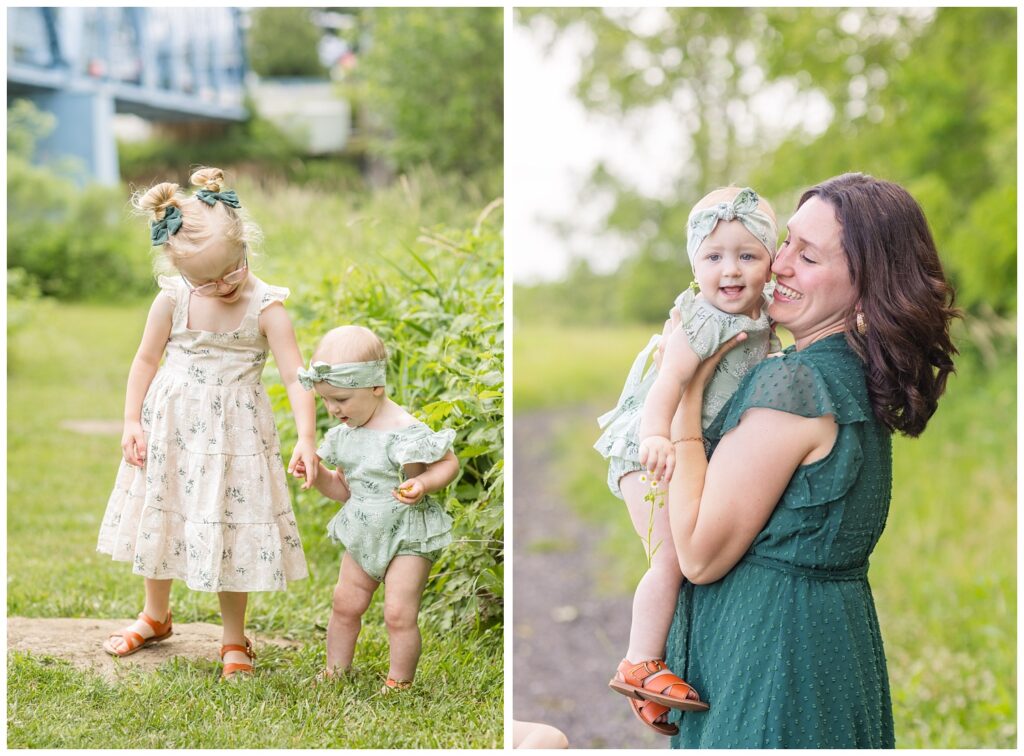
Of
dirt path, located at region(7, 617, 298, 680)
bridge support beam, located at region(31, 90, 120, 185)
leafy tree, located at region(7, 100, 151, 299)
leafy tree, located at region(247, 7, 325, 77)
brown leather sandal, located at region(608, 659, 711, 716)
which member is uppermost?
leafy tree, located at region(247, 7, 325, 77)

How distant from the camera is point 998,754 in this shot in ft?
9.38

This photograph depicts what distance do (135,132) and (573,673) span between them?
17.7m

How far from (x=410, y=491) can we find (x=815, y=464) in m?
1.05

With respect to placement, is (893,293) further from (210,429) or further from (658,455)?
(210,429)

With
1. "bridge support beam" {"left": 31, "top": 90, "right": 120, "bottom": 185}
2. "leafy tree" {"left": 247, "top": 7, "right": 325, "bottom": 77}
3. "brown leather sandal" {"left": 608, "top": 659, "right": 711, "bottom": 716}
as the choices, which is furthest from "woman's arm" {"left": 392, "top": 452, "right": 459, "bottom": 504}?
"leafy tree" {"left": 247, "top": 7, "right": 325, "bottom": 77}

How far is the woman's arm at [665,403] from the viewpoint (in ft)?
6.54

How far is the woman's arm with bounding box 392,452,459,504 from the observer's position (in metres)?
2.62

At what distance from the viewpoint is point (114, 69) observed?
1667cm

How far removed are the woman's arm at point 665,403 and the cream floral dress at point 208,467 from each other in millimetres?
1202

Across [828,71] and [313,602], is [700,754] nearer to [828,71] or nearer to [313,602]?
[313,602]

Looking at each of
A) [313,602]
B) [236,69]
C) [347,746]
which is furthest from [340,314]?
[236,69]

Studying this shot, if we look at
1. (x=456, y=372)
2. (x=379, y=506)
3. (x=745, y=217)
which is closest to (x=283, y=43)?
(x=456, y=372)

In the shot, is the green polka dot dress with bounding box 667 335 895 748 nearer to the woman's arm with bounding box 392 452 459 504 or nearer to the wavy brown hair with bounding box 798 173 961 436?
the wavy brown hair with bounding box 798 173 961 436

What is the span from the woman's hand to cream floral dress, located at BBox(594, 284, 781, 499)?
792 mm
